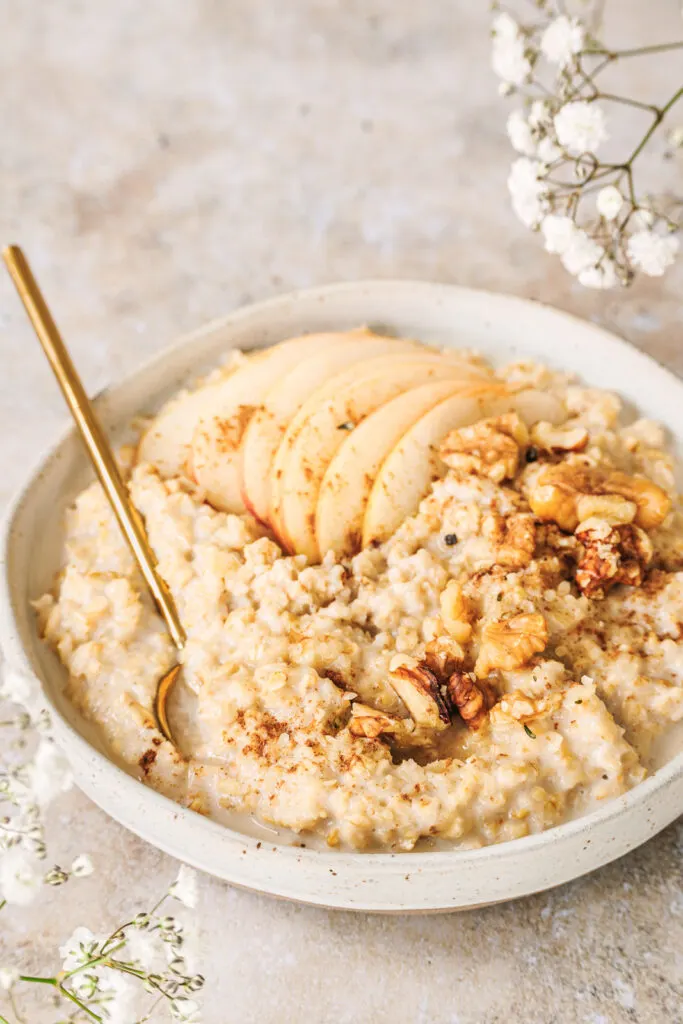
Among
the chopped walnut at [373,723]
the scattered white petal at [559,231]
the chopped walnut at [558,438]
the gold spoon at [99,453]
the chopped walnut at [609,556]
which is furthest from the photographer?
the scattered white petal at [559,231]

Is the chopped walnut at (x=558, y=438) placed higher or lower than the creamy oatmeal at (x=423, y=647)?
higher

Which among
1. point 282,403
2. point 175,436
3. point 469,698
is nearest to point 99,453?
point 175,436

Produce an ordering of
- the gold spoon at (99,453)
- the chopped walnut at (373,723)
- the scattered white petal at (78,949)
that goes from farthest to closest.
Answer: the gold spoon at (99,453) → the chopped walnut at (373,723) → the scattered white petal at (78,949)

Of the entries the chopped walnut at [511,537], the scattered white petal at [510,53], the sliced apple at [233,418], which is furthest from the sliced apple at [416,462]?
the scattered white petal at [510,53]

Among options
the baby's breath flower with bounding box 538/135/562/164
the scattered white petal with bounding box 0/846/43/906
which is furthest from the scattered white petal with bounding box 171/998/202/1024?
the baby's breath flower with bounding box 538/135/562/164

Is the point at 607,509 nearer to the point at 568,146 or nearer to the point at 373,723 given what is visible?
the point at 373,723

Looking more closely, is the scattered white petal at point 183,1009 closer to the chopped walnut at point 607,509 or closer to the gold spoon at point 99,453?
the gold spoon at point 99,453

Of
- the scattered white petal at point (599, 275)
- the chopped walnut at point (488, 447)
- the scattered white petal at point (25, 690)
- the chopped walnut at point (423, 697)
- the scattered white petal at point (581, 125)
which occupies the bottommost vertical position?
the scattered white petal at point (25, 690)
